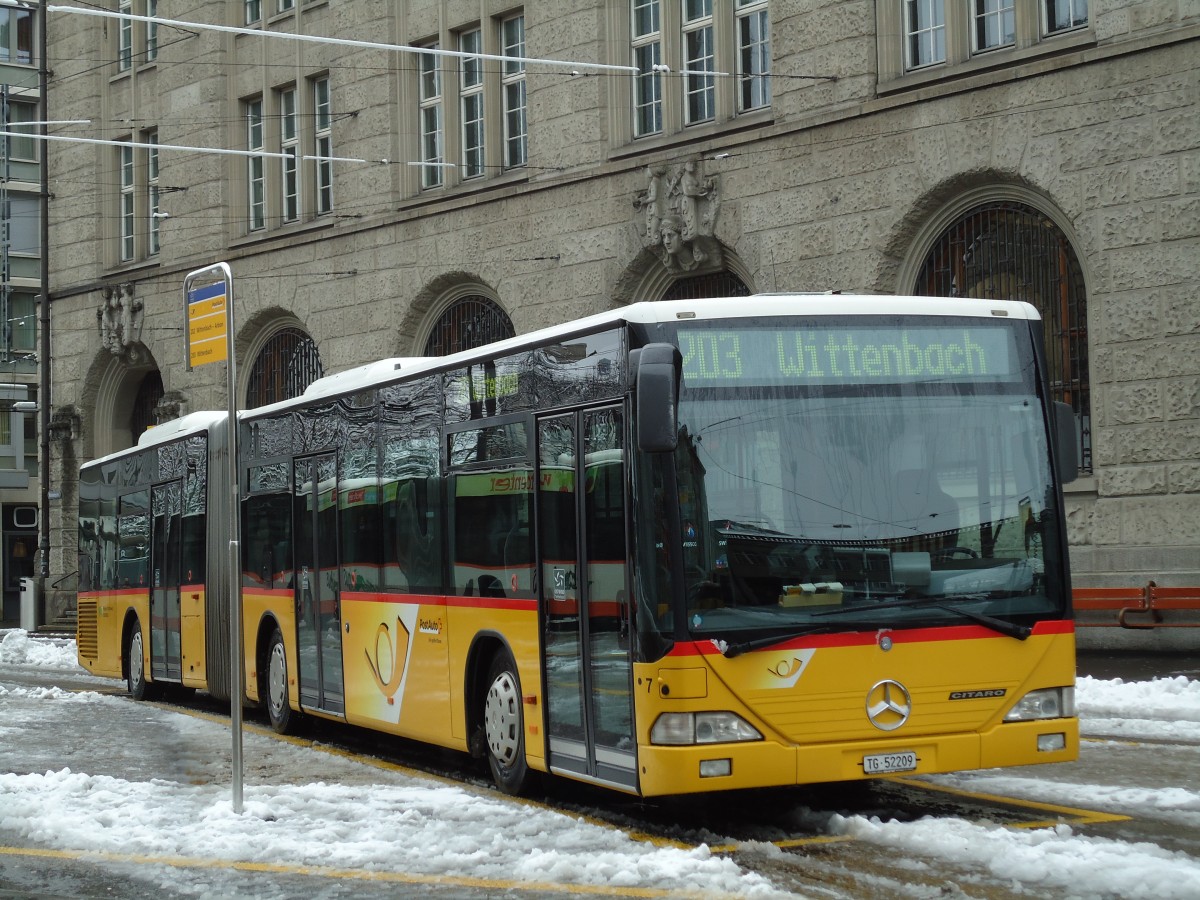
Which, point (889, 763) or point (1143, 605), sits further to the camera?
point (1143, 605)

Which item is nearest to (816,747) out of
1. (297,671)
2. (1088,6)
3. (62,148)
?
(297,671)

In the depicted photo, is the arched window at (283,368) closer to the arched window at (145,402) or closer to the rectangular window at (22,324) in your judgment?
the arched window at (145,402)

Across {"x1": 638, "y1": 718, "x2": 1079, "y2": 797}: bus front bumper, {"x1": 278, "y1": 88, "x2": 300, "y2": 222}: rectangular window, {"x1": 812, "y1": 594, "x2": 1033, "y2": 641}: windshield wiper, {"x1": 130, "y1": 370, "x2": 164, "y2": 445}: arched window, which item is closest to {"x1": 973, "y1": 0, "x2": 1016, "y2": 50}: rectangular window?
{"x1": 812, "y1": 594, "x2": 1033, "y2": 641}: windshield wiper

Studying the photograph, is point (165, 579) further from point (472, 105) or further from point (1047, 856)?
point (1047, 856)

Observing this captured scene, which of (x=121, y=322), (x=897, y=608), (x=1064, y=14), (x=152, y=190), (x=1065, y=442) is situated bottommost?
(x=897, y=608)

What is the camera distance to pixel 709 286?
2652cm

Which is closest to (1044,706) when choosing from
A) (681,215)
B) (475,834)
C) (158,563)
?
(475,834)

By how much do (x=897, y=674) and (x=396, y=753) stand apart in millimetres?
6075

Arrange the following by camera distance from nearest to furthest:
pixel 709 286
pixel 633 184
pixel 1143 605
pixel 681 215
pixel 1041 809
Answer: pixel 1041 809 → pixel 1143 605 → pixel 681 215 → pixel 709 286 → pixel 633 184

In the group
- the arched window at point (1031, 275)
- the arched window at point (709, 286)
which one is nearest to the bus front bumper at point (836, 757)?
the arched window at point (1031, 275)

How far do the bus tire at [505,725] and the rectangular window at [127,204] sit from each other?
104 feet

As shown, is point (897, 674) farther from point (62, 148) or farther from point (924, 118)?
point (62, 148)

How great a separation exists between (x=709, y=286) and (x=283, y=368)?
1242 cm

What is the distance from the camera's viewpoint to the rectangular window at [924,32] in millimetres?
23406
